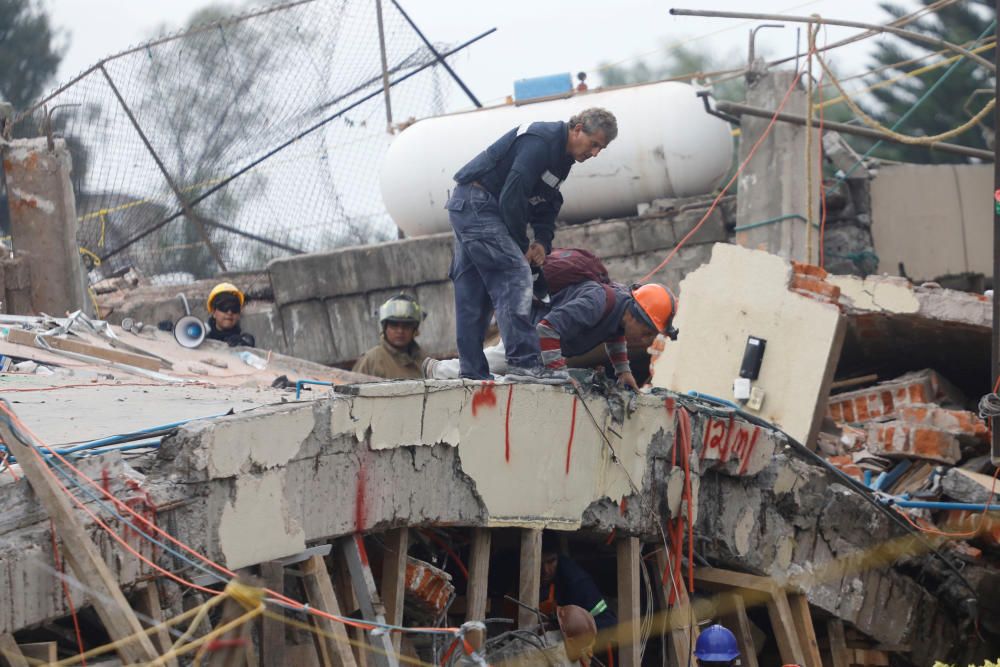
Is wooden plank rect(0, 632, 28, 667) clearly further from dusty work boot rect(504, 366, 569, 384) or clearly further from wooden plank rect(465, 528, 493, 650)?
dusty work boot rect(504, 366, 569, 384)

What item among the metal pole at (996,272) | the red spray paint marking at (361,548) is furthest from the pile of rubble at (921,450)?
the red spray paint marking at (361,548)

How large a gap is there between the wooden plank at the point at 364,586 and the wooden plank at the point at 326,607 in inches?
5.2

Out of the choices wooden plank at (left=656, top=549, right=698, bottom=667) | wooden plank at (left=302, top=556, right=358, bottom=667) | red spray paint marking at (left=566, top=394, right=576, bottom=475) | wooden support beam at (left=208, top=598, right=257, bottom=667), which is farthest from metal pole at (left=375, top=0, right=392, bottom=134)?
wooden support beam at (left=208, top=598, right=257, bottom=667)

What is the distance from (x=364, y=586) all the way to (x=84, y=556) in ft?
4.90

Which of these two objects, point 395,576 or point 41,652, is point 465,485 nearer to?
point 395,576

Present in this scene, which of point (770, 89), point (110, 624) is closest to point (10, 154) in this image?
point (770, 89)

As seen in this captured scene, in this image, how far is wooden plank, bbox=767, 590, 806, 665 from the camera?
8.15 meters

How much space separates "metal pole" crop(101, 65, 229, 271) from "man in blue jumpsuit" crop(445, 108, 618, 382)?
22.4ft

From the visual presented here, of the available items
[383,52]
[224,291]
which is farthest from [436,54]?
[224,291]

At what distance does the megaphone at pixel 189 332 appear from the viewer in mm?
11109

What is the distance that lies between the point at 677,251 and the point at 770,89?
1.68 metres

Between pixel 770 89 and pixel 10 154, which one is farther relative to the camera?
pixel 770 89

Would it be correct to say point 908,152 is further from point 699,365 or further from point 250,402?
point 250,402

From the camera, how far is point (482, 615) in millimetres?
6086
